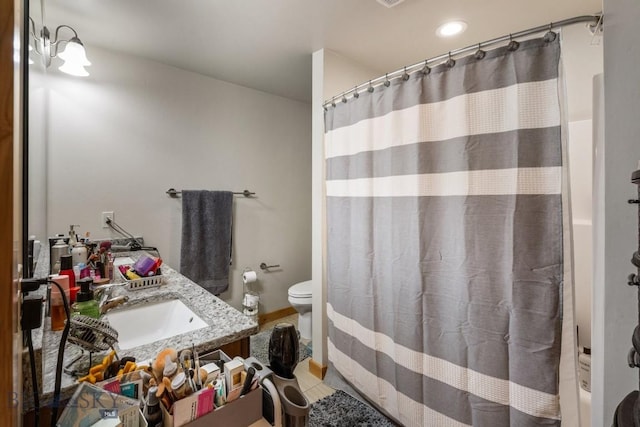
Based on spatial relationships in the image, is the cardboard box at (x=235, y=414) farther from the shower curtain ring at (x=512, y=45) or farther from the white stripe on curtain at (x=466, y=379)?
the shower curtain ring at (x=512, y=45)

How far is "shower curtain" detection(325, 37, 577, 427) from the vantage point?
94 centimetres

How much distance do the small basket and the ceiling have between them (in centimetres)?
129

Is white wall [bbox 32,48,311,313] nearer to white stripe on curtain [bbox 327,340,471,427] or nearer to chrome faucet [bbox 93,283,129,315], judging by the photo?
chrome faucet [bbox 93,283,129,315]

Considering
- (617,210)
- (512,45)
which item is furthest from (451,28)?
(617,210)

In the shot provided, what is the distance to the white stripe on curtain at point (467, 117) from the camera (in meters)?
0.94

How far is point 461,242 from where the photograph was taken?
1132mm

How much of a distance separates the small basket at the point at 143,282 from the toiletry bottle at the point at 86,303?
13.9 inches

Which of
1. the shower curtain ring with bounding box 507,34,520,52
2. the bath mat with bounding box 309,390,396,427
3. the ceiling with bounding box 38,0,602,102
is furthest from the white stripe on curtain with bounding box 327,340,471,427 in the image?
the ceiling with bounding box 38,0,602,102

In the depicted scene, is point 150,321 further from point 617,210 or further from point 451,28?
point 451,28

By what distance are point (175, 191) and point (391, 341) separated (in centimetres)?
193

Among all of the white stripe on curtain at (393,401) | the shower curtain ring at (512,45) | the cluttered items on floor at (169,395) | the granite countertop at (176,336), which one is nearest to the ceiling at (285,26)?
the shower curtain ring at (512,45)

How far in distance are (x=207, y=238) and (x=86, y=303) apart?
4.53ft

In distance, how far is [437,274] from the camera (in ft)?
4.00

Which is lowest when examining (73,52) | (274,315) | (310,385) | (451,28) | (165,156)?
(310,385)
